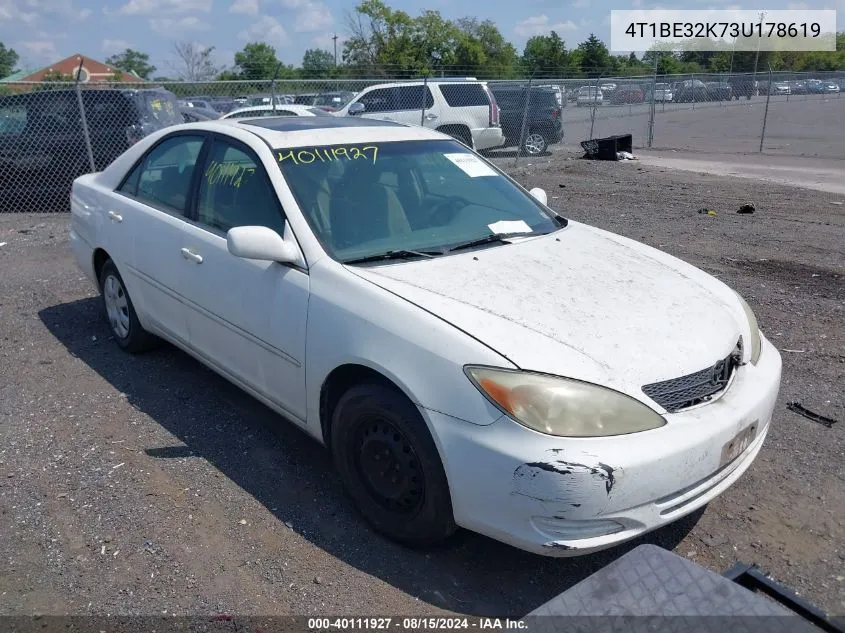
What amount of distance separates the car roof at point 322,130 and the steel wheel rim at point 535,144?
13.9 metres

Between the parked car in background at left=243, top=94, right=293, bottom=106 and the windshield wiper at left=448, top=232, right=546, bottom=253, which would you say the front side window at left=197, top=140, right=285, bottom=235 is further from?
the parked car in background at left=243, top=94, right=293, bottom=106

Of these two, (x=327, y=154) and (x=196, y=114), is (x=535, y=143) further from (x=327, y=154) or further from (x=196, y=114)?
(x=327, y=154)

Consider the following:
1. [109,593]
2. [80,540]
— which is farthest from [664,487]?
[80,540]

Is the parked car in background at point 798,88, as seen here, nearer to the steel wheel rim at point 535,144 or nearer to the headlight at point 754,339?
the steel wheel rim at point 535,144

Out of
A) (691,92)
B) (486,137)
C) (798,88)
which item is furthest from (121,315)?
(798,88)

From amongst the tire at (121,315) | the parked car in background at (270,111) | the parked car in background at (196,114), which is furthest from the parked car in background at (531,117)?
the tire at (121,315)

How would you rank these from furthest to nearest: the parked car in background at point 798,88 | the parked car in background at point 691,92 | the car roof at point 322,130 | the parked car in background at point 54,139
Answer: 1. the parked car in background at point 798,88
2. the parked car in background at point 691,92
3. the parked car in background at point 54,139
4. the car roof at point 322,130

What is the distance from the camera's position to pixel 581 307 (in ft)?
10.2

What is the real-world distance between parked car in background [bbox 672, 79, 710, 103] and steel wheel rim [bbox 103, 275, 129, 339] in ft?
92.4

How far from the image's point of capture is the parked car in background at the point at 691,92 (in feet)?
99.8

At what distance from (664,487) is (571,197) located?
9568mm

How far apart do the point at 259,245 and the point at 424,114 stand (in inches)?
498

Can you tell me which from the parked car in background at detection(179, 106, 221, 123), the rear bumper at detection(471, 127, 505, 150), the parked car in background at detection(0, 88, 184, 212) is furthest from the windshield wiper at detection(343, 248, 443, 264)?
the parked car in background at detection(179, 106, 221, 123)

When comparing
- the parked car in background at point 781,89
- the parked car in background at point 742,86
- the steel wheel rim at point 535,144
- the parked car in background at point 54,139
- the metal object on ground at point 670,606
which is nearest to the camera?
the metal object on ground at point 670,606
